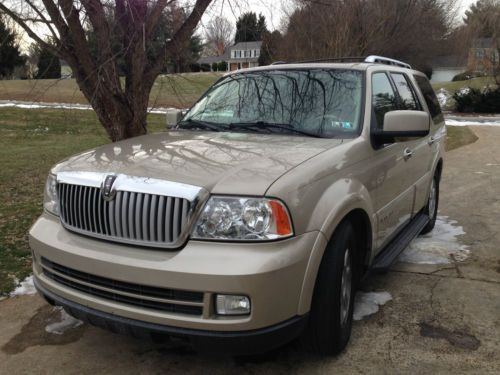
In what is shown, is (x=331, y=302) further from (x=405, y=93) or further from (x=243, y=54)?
(x=243, y=54)

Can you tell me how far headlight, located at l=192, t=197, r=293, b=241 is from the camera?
2.58 m

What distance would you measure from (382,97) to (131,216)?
94.5 inches

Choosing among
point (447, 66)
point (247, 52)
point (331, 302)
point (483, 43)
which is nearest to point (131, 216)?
point (331, 302)

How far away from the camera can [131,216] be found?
2682mm

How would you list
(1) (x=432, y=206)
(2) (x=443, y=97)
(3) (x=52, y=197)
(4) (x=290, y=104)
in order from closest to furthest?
(3) (x=52, y=197) → (4) (x=290, y=104) → (1) (x=432, y=206) → (2) (x=443, y=97)

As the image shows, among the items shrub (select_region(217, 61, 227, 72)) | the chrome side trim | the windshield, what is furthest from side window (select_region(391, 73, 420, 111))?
shrub (select_region(217, 61, 227, 72))

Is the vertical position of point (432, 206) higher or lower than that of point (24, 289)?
higher

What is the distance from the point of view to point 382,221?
382cm

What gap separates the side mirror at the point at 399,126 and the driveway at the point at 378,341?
1.29 m

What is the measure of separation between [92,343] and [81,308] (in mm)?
660

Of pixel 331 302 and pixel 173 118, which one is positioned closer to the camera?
pixel 331 302

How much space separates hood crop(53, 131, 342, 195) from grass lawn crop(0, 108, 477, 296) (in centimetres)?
188

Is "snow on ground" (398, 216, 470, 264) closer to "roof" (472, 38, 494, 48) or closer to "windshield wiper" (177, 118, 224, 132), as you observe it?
"windshield wiper" (177, 118, 224, 132)

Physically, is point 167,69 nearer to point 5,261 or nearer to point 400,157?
point 5,261
